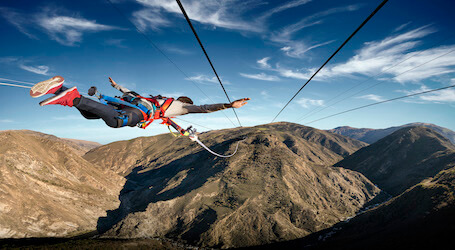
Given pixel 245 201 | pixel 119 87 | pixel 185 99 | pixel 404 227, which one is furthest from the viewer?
pixel 245 201

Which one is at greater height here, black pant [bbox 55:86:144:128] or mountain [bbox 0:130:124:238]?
black pant [bbox 55:86:144:128]

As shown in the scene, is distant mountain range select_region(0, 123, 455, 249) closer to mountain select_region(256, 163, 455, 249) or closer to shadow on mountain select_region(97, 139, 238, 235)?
mountain select_region(256, 163, 455, 249)

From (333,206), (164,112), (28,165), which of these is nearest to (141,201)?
(28,165)

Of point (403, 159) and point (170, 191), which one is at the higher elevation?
point (403, 159)

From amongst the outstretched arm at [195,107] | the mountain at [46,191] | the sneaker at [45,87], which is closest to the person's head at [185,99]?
the outstretched arm at [195,107]

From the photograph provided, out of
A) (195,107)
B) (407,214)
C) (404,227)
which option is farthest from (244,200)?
(195,107)

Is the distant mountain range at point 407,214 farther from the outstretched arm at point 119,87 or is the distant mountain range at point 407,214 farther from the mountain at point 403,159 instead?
the outstretched arm at point 119,87

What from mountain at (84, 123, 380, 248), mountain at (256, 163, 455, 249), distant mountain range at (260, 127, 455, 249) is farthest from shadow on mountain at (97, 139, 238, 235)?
distant mountain range at (260, 127, 455, 249)

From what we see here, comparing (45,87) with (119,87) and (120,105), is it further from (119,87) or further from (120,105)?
(119,87)
